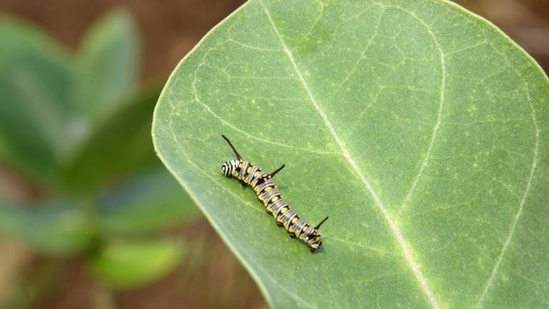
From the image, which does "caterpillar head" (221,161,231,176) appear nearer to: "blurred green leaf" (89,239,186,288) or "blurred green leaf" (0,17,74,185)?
"blurred green leaf" (89,239,186,288)

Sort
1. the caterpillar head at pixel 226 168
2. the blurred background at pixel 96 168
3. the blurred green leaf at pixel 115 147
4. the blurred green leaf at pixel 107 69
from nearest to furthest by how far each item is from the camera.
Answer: the caterpillar head at pixel 226 168 < the blurred green leaf at pixel 115 147 < the blurred background at pixel 96 168 < the blurred green leaf at pixel 107 69

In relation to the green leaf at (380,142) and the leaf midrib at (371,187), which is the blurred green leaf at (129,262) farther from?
the leaf midrib at (371,187)

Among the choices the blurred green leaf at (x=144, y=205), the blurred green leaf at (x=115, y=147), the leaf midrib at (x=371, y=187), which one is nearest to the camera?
the leaf midrib at (x=371, y=187)

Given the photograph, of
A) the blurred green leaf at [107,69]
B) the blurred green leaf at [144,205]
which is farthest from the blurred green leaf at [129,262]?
the blurred green leaf at [107,69]

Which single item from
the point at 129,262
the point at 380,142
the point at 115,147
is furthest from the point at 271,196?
the point at 129,262

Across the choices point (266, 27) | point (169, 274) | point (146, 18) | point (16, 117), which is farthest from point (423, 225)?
point (146, 18)

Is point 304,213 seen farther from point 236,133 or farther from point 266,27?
point 266,27

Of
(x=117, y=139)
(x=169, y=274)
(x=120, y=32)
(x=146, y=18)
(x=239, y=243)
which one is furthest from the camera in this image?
(x=146, y=18)
